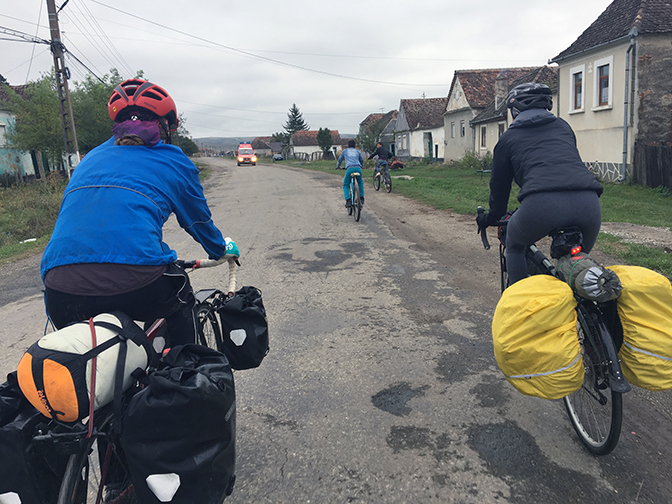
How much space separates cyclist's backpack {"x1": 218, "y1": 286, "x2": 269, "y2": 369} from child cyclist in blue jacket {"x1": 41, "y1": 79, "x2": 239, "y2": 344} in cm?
17

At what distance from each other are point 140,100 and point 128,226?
2.44ft

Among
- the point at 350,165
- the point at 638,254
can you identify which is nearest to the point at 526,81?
the point at 350,165

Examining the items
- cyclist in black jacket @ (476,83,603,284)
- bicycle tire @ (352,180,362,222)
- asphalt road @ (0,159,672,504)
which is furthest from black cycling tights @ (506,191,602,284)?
bicycle tire @ (352,180,362,222)

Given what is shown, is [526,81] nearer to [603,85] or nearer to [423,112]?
[603,85]

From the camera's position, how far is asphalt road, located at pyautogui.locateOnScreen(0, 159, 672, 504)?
2.50 m

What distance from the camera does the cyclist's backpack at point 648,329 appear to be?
232 cm

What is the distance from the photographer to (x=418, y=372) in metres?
3.73

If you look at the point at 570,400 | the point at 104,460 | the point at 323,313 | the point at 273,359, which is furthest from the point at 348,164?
the point at 104,460

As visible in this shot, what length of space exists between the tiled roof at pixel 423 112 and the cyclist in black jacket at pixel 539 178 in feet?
A: 142

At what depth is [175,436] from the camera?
1.67 meters

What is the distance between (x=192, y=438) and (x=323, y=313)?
348 centimetres

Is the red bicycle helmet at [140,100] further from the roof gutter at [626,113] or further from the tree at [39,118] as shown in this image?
the tree at [39,118]

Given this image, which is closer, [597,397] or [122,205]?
[122,205]

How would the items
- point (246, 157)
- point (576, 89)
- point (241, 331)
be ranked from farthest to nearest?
point (246, 157), point (576, 89), point (241, 331)
